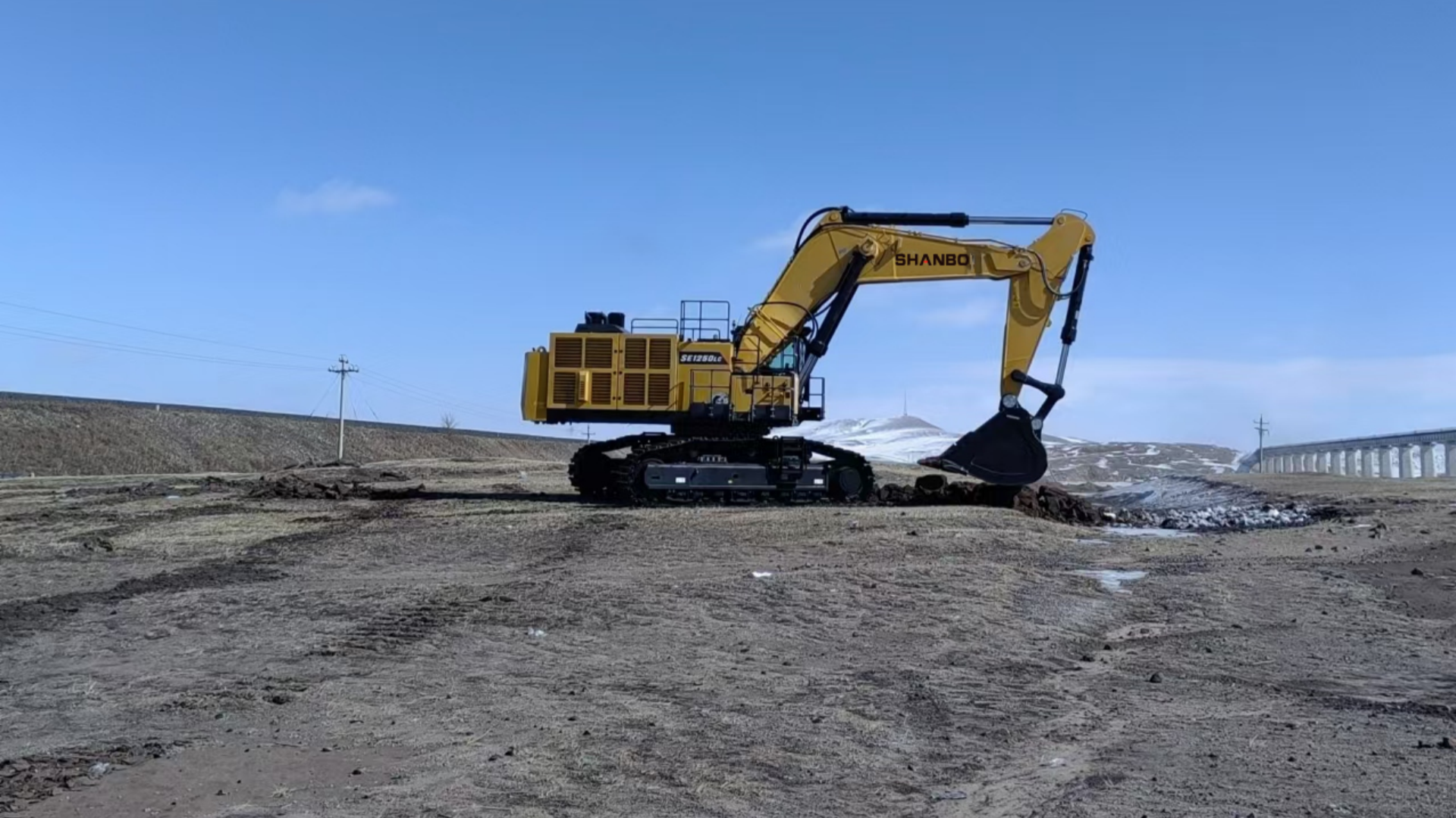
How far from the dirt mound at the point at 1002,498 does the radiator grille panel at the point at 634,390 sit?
16.5 ft

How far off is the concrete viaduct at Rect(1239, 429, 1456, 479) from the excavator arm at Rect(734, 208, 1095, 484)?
64.3ft

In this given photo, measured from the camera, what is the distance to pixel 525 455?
80.7 meters

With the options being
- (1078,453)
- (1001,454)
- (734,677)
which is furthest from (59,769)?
(1078,453)

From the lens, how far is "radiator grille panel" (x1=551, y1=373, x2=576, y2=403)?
23672 mm

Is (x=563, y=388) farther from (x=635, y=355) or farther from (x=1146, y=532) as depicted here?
(x=1146, y=532)

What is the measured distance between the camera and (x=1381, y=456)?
44344 millimetres

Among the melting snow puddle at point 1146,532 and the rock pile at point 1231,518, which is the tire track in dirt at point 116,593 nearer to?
the melting snow puddle at point 1146,532

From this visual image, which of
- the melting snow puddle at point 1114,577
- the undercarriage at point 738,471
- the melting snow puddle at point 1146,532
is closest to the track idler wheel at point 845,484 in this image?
the undercarriage at point 738,471

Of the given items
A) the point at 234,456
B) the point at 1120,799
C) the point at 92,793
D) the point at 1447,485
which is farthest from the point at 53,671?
the point at 234,456

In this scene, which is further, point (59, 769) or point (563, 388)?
point (563, 388)

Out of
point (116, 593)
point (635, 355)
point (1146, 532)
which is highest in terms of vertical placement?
point (635, 355)

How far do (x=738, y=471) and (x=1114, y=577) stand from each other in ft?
34.9

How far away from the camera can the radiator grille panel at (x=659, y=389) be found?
23.6 metres

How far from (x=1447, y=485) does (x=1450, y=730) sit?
24.4 metres
